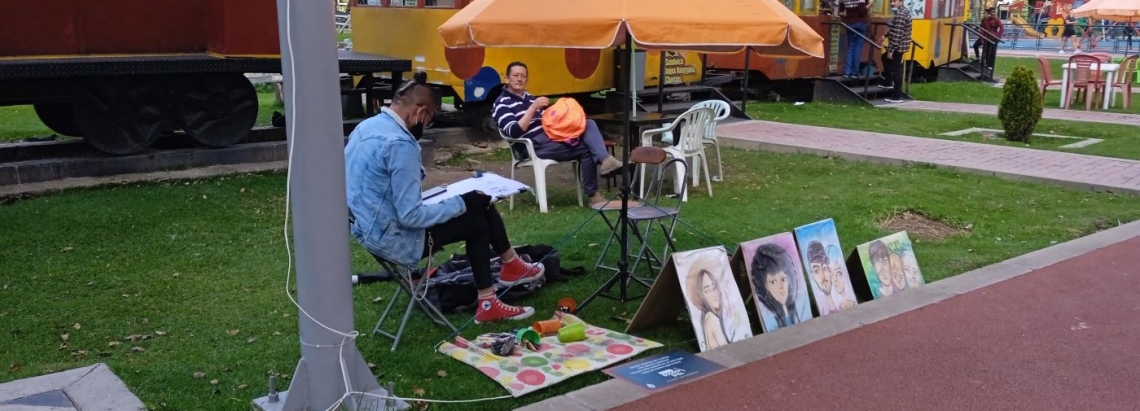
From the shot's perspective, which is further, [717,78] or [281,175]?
[717,78]

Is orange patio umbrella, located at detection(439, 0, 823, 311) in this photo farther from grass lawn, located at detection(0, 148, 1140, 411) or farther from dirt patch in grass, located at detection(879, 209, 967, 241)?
dirt patch in grass, located at detection(879, 209, 967, 241)

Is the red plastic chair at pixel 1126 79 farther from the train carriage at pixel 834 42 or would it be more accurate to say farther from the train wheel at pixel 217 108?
the train wheel at pixel 217 108

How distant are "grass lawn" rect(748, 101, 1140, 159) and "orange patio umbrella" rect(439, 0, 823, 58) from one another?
7.25 meters

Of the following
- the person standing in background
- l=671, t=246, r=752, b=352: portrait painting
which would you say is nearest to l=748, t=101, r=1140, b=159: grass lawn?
the person standing in background

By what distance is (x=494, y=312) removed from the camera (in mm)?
4953

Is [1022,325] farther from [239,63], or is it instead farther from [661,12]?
[239,63]

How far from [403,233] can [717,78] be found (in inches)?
483

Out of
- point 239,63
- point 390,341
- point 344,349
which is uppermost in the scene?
point 239,63

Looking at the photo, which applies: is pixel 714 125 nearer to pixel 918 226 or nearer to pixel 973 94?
pixel 918 226

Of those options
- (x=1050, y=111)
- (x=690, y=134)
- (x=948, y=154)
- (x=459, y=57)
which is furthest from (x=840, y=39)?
(x=690, y=134)

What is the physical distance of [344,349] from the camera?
11.8ft

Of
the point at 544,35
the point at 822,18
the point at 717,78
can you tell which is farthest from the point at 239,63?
the point at 822,18

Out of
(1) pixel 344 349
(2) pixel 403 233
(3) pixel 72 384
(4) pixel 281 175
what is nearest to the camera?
(1) pixel 344 349

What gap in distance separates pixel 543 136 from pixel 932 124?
7.65 m
